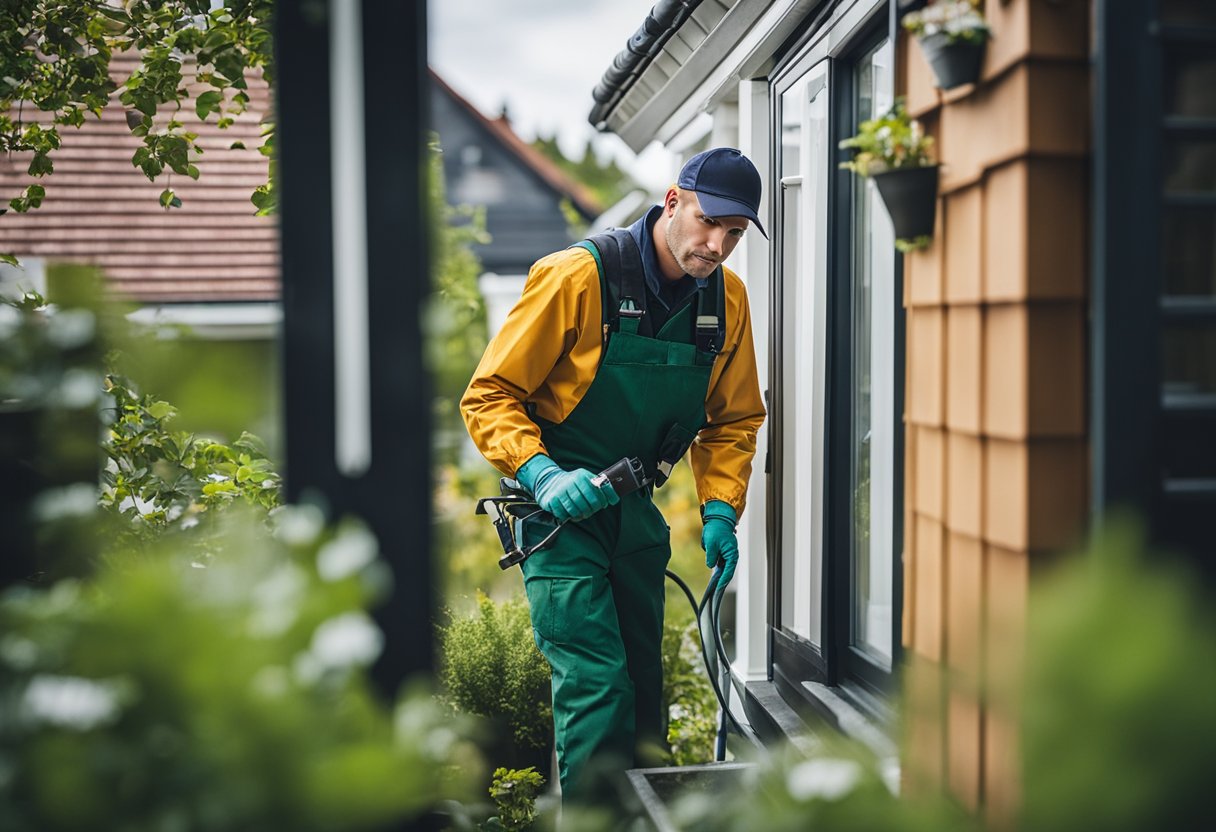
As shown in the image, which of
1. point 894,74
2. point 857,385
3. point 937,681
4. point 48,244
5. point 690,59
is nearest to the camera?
point 937,681

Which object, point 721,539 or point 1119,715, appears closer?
point 1119,715

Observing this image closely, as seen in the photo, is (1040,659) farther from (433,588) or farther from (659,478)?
(659,478)

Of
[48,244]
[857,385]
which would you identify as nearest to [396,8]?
[857,385]

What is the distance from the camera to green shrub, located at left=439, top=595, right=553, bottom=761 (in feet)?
12.9

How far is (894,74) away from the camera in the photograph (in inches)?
89.4

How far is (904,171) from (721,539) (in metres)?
1.67

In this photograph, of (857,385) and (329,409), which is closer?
(329,409)

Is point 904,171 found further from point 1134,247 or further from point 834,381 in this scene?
point 834,381

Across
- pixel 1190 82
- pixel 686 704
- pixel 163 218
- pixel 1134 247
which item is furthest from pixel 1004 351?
pixel 163 218

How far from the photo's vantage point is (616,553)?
10.5ft

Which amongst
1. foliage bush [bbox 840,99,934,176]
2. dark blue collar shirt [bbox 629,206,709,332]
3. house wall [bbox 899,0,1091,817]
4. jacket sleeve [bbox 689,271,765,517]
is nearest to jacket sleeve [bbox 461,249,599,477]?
dark blue collar shirt [bbox 629,206,709,332]

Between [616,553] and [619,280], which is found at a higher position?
[619,280]

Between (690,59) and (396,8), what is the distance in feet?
8.50

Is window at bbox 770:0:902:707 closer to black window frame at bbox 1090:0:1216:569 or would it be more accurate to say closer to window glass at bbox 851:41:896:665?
window glass at bbox 851:41:896:665
